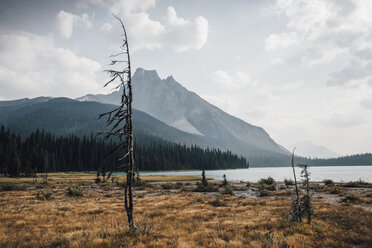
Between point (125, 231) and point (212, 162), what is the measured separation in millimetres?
167521

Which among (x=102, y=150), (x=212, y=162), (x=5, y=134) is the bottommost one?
(x=212, y=162)

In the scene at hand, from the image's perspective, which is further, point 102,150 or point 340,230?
point 102,150

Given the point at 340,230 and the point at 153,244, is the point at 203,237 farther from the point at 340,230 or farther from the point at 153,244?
the point at 340,230

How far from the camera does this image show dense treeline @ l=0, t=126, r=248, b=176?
3054 inches

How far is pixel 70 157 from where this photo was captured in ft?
377

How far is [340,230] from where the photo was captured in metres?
10.6

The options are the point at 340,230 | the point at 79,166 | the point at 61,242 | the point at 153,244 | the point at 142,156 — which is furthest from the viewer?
the point at 142,156

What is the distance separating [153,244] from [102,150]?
415 ft

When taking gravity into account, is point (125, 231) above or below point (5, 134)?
below

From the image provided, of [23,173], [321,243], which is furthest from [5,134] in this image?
[321,243]

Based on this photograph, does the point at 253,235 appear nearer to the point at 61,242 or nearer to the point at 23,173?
the point at 61,242

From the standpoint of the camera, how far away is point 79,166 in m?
116

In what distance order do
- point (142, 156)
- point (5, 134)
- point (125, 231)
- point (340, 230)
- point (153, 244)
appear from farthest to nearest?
point (142, 156)
point (5, 134)
point (340, 230)
point (125, 231)
point (153, 244)

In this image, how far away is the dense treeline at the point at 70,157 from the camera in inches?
3054
